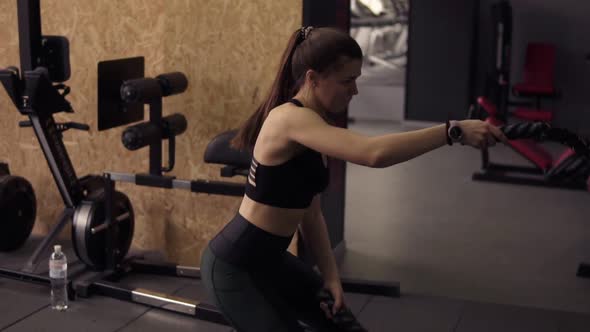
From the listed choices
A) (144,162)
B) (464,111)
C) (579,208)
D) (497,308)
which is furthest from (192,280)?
(464,111)

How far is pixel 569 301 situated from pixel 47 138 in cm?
285

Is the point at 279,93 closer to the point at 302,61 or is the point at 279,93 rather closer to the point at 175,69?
the point at 302,61

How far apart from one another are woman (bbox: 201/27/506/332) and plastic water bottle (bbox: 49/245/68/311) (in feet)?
5.99

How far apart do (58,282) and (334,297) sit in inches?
80.8

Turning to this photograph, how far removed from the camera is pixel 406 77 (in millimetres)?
9094

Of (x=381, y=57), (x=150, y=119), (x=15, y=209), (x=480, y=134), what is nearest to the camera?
(x=480, y=134)

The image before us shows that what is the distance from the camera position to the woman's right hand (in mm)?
1820

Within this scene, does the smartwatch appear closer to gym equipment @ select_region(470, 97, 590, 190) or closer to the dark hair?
the dark hair

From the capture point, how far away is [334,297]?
7.39ft

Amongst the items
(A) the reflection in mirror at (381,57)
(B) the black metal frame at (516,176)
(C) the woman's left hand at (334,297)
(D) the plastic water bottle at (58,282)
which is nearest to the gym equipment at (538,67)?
(A) the reflection in mirror at (381,57)

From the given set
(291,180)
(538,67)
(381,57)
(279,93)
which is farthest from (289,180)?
(381,57)

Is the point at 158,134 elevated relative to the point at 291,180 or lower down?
lower down

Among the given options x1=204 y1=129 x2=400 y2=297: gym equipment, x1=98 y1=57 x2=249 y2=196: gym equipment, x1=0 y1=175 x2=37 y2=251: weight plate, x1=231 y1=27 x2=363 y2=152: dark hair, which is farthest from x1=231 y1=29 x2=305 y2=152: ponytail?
x1=0 y1=175 x2=37 y2=251: weight plate

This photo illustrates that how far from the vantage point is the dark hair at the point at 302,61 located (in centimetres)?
205
